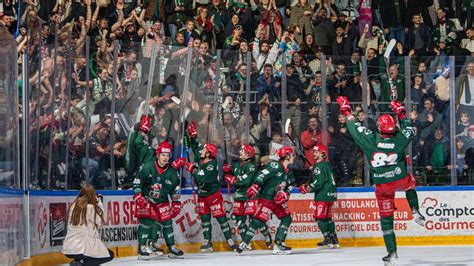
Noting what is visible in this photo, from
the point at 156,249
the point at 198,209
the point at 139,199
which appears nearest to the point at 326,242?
the point at 198,209

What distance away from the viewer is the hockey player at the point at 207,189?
676 inches

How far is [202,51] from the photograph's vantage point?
17875 mm

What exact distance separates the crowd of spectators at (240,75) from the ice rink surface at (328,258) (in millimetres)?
1432

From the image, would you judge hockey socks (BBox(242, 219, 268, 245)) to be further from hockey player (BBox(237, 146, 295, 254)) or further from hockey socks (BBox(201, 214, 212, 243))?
hockey socks (BBox(201, 214, 212, 243))

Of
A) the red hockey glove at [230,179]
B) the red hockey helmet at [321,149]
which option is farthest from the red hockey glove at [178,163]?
the red hockey helmet at [321,149]

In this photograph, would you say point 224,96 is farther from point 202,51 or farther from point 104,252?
point 104,252

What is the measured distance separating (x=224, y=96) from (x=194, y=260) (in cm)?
324

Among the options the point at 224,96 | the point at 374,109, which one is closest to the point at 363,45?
the point at 374,109

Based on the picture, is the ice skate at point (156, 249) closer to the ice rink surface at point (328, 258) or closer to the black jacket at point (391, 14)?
the ice rink surface at point (328, 258)

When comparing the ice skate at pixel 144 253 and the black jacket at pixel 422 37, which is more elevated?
the black jacket at pixel 422 37

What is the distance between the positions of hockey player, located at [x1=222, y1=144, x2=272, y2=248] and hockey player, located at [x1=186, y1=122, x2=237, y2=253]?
1.19 ft

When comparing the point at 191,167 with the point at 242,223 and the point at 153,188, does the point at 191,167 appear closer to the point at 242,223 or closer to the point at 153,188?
the point at 153,188

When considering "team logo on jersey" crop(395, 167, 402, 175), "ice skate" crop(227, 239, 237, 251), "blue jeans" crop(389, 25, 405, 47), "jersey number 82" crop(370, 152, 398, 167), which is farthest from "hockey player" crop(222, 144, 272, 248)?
"blue jeans" crop(389, 25, 405, 47)

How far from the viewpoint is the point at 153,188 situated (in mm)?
16297
